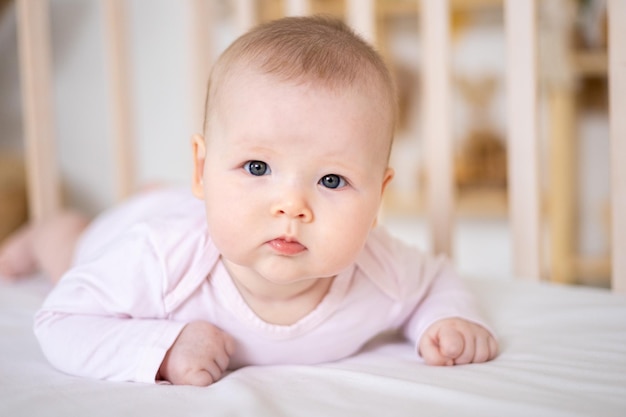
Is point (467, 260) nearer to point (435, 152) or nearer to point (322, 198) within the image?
point (435, 152)

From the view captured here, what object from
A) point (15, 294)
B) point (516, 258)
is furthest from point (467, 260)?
point (15, 294)

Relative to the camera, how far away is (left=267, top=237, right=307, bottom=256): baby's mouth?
67 centimetres

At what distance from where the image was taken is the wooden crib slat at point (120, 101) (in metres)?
1.43

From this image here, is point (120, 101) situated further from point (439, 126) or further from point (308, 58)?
point (308, 58)

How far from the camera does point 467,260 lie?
2.54 meters

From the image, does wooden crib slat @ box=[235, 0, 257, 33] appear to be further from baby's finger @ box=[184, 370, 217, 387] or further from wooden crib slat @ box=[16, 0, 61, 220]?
baby's finger @ box=[184, 370, 217, 387]

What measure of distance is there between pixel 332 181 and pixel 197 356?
225 millimetres

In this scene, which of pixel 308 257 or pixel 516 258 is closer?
pixel 308 257

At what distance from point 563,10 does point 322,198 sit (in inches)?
72.0

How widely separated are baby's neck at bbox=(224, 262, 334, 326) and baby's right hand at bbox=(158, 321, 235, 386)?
60mm

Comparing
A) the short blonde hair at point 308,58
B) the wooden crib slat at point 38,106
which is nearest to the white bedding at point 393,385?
the short blonde hair at point 308,58

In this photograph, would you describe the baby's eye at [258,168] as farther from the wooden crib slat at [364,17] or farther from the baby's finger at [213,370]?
the wooden crib slat at [364,17]

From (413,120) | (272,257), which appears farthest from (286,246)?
(413,120)

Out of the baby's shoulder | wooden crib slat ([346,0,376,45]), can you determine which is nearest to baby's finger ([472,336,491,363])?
the baby's shoulder
